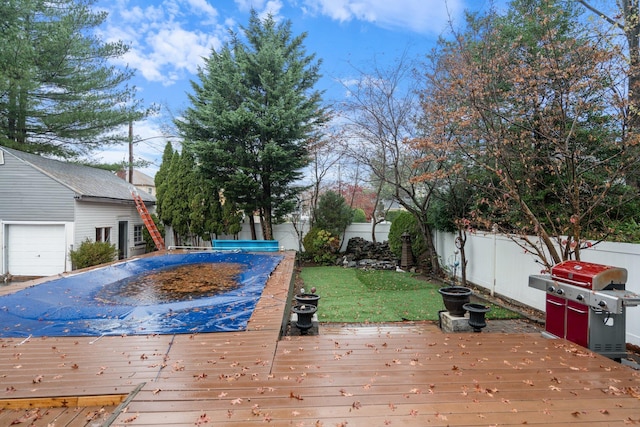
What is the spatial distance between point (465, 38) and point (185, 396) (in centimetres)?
845

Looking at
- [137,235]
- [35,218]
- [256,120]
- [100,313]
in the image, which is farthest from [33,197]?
[100,313]

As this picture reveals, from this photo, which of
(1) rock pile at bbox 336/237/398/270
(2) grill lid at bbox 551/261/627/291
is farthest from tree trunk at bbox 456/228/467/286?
(2) grill lid at bbox 551/261/627/291

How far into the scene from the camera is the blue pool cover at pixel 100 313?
4027mm

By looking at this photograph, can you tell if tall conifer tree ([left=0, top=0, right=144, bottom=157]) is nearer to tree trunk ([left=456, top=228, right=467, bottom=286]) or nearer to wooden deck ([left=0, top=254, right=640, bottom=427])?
wooden deck ([left=0, top=254, right=640, bottom=427])

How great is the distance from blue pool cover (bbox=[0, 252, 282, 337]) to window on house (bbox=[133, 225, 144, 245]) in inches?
315

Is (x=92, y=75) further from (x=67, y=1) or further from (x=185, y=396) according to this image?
(x=185, y=396)

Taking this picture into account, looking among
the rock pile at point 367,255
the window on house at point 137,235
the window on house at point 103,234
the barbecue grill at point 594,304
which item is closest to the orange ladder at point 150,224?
the window on house at point 137,235

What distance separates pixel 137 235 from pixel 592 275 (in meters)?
15.3

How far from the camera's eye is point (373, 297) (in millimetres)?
7742

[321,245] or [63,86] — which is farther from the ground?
[63,86]

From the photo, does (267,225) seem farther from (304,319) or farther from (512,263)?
(304,319)

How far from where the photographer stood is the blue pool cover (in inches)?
159

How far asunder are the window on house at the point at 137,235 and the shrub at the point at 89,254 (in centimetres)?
364

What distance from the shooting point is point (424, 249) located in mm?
11266
